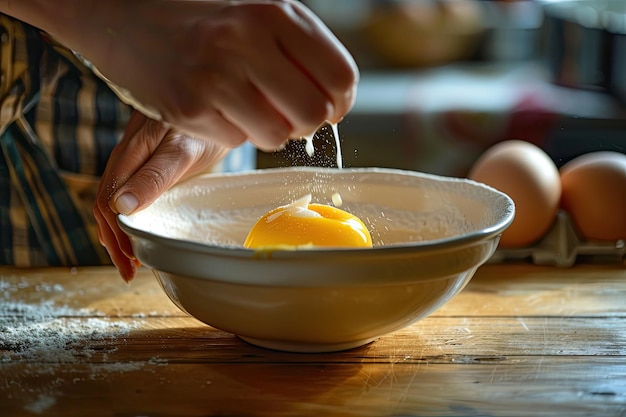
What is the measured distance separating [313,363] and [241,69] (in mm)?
314

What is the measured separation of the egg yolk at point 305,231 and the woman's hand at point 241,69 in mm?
151

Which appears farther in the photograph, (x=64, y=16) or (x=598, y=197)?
(x=598, y=197)

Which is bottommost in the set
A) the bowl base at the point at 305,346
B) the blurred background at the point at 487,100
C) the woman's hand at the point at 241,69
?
the blurred background at the point at 487,100

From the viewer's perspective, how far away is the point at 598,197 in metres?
1.25

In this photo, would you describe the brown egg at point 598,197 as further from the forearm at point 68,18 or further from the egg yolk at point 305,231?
the forearm at point 68,18

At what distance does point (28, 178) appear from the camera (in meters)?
1.35

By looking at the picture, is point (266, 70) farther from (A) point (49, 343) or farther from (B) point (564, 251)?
(B) point (564, 251)

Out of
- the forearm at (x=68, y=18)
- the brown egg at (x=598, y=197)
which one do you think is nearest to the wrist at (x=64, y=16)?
the forearm at (x=68, y=18)

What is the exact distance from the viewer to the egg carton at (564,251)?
1.20 metres

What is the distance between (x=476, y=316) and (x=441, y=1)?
86.0 inches

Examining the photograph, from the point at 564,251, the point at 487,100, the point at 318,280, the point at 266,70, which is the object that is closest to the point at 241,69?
the point at 266,70

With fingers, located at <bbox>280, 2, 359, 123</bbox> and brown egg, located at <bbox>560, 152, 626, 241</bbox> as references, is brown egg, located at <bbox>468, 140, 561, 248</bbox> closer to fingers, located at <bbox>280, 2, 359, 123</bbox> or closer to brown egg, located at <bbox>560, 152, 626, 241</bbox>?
brown egg, located at <bbox>560, 152, 626, 241</bbox>

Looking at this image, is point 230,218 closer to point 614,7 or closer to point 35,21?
point 35,21

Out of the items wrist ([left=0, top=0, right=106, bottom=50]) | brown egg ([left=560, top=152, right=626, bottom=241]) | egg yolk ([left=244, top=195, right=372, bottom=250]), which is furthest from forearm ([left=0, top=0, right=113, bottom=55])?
brown egg ([left=560, top=152, right=626, bottom=241])
